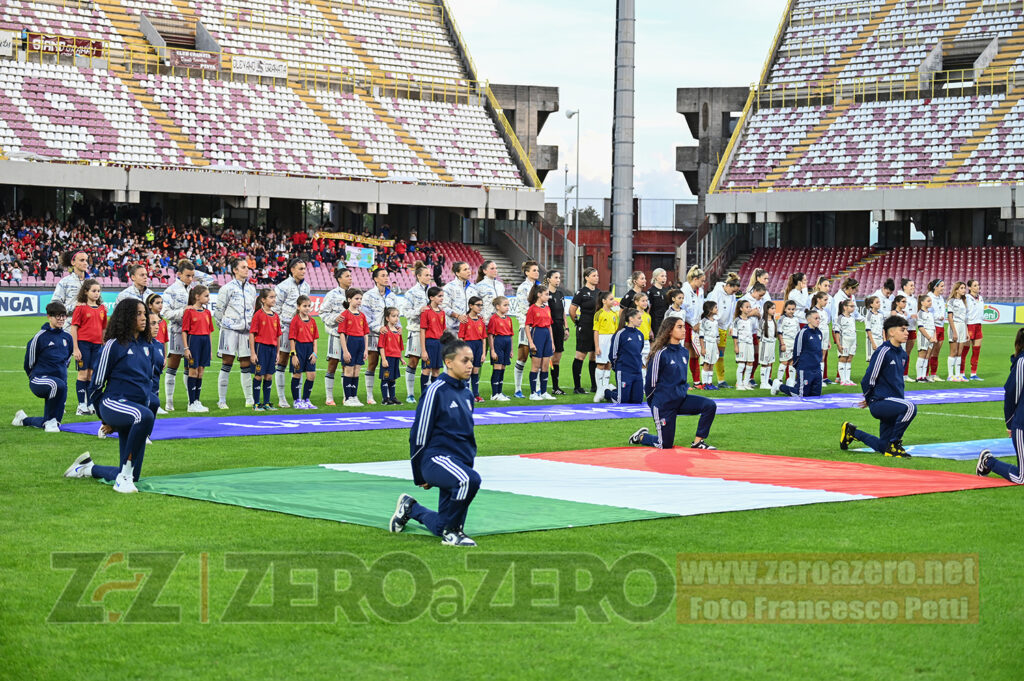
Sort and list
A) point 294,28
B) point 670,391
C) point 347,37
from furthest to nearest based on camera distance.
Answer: point 347,37
point 294,28
point 670,391

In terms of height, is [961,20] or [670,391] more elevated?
[961,20]

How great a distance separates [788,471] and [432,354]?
7.61 metres

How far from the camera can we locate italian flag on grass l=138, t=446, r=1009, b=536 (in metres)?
9.77

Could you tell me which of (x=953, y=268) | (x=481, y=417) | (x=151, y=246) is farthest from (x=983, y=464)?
(x=953, y=268)

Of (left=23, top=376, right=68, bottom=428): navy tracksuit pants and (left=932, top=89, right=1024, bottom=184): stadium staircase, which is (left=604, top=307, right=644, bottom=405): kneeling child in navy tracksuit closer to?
(left=23, top=376, right=68, bottom=428): navy tracksuit pants

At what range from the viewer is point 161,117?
49.2m

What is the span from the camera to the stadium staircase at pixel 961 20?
182ft

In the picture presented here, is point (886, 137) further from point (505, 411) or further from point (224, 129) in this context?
point (505, 411)

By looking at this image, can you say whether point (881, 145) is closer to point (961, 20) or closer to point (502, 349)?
point (961, 20)

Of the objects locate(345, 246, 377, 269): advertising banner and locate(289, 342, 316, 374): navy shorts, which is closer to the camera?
locate(289, 342, 316, 374): navy shorts

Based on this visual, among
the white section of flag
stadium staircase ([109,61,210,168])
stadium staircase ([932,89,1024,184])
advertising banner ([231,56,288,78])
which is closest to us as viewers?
the white section of flag

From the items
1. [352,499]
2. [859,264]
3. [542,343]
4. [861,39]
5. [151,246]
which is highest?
[861,39]

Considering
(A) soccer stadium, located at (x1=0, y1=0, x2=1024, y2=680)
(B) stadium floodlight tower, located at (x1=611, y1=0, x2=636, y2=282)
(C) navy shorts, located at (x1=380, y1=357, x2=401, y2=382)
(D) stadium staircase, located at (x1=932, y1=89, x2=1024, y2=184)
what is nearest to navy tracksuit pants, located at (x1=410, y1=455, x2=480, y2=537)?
(A) soccer stadium, located at (x1=0, y1=0, x2=1024, y2=680)

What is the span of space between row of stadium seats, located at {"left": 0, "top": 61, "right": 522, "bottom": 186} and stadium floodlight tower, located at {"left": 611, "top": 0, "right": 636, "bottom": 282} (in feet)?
57.5
